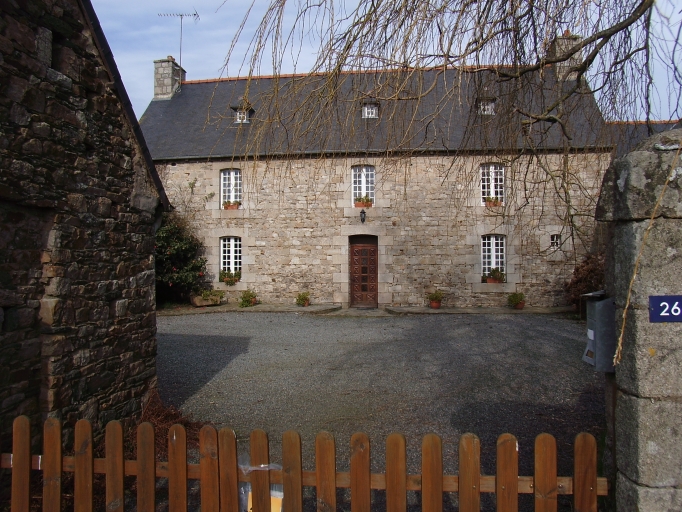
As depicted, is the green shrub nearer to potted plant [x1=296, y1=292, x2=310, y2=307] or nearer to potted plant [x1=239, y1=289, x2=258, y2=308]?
potted plant [x1=239, y1=289, x2=258, y2=308]

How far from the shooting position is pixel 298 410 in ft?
19.5

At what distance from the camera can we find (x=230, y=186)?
16719 mm

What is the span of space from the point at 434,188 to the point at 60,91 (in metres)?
12.7

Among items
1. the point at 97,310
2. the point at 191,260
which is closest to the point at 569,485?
the point at 97,310

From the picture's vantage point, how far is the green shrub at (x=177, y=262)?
15.4 meters

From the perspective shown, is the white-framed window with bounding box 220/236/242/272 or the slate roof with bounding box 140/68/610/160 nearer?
the slate roof with bounding box 140/68/610/160

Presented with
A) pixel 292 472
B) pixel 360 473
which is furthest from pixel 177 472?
pixel 360 473

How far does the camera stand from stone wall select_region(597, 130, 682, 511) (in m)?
2.24

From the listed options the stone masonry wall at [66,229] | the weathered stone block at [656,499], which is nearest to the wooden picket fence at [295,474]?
the weathered stone block at [656,499]

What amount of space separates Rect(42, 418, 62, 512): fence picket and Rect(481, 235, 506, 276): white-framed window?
14237 mm

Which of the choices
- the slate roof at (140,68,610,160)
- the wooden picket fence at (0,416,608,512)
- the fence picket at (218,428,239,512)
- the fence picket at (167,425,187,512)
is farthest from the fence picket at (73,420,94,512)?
the slate roof at (140,68,610,160)

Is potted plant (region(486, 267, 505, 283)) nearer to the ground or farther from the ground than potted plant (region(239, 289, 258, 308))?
farther from the ground

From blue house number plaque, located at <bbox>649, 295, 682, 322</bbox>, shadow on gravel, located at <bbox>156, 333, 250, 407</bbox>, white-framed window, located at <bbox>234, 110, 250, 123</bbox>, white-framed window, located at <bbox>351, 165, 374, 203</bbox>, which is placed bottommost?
shadow on gravel, located at <bbox>156, 333, 250, 407</bbox>

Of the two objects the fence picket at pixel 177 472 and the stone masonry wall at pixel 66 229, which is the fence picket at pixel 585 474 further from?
the stone masonry wall at pixel 66 229
